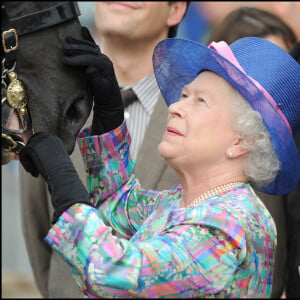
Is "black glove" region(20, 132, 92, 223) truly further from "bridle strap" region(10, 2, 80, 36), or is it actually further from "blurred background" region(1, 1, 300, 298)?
"blurred background" region(1, 1, 300, 298)

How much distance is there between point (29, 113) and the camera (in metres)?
2.29

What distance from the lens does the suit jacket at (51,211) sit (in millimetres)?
3219

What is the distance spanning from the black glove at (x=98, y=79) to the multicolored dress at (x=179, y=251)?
0.35 m

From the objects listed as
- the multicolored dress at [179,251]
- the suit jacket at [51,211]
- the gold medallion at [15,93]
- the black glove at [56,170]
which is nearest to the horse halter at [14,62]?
the gold medallion at [15,93]

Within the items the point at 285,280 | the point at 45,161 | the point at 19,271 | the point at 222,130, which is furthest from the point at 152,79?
the point at 19,271

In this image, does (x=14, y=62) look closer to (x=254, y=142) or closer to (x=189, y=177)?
(x=189, y=177)

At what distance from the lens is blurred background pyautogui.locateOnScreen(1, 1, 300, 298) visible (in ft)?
18.3

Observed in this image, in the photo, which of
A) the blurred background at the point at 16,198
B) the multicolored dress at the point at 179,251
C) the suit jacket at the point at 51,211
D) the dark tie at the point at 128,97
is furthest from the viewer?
the blurred background at the point at 16,198

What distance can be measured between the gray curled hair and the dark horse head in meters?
0.42

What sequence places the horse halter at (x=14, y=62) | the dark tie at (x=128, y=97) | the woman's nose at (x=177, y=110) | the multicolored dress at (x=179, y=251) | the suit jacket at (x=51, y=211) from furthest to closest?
the dark tie at (x=128, y=97), the suit jacket at (x=51, y=211), the woman's nose at (x=177, y=110), the horse halter at (x=14, y=62), the multicolored dress at (x=179, y=251)

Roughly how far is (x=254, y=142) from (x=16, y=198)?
14.9 feet

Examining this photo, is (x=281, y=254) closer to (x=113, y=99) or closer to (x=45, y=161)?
(x=113, y=99)

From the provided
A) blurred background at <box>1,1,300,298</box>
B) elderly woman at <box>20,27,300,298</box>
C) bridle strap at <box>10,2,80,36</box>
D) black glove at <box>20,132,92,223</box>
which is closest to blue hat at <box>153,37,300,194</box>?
elderly woman at <box>20,27,300,298</box>

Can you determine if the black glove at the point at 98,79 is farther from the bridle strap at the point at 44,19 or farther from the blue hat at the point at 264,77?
the blue hat at the point at 264,77
